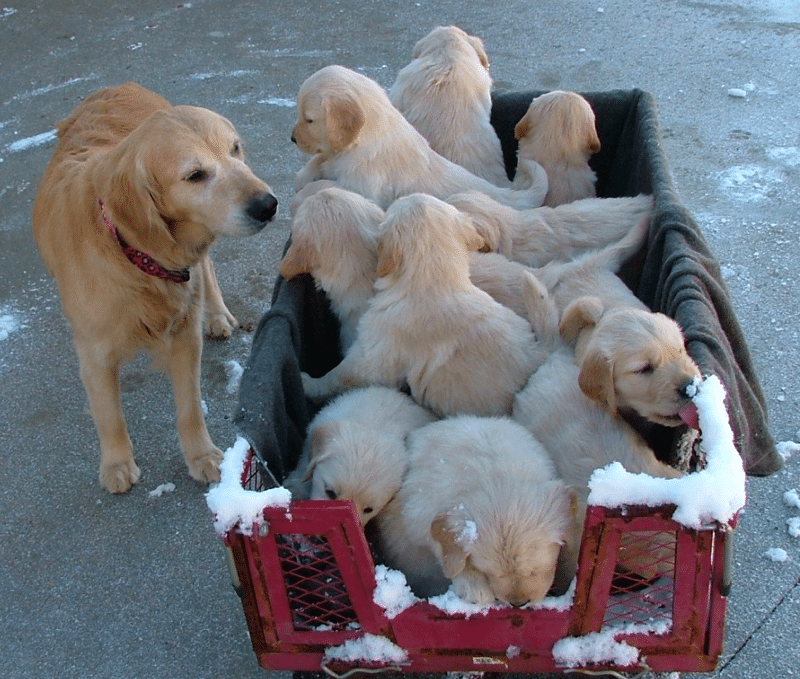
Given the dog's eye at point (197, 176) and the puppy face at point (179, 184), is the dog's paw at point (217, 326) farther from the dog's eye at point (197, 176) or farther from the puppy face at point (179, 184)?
the dog's eye at point (197, 176)

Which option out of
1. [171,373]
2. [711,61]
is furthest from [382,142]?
[711,61]

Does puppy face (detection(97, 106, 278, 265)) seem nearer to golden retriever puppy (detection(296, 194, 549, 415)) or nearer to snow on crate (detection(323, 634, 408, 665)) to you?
golden retriever puppy (detection(296, 194, 549, 415))

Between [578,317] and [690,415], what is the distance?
516 millimetres

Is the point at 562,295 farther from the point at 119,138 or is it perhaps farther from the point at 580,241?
the point at 119,138

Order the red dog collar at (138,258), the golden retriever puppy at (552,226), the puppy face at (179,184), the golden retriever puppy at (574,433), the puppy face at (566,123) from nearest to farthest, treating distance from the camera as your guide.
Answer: the golden retriever puppy at (574,433) < the puppy face at (179,184) < the red dog collar at (138,258) < the golden retriever puppy at (552,226) < the puppy face at (566,123)

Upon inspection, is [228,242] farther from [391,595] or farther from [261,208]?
[391,595]

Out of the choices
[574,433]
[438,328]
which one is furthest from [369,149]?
[574,433]

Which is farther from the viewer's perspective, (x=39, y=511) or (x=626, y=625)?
(x=39, y=511)

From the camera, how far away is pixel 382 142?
287 centimetres

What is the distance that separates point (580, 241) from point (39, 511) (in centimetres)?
205

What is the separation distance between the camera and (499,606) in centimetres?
162

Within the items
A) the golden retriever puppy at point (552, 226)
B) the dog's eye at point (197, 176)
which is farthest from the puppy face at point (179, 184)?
the golden retriever puppy at point (552, 226)

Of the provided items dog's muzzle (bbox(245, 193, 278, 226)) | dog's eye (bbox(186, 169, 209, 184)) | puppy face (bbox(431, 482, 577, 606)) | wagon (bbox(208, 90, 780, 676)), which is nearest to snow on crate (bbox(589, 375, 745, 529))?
wagon (bbox(208, 90, 780, 676))

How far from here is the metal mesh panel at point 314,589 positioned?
1.73 m
